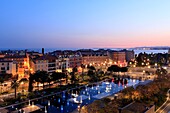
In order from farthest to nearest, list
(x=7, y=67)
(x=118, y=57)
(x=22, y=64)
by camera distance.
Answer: (x=118, y=57), (x=22, y=64), (x=7, y=67)

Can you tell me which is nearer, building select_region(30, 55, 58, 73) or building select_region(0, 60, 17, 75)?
building select_region(0, 60, 17, 75)

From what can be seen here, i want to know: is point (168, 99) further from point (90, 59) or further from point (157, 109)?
point (90, 59)

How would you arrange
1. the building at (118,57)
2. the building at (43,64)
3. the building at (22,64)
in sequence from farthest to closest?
the building at (118,57)
the building at (22,64)
the building at (43,64)

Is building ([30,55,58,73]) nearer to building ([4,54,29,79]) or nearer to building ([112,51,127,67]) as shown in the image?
building ([4,54,29,79])

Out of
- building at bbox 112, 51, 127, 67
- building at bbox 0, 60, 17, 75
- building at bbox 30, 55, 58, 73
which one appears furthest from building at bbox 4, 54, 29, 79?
building at bbox 112, 51, 127, 67

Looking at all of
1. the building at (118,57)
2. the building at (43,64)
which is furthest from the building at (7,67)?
the building at (118,57)

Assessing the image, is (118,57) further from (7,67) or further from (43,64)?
(7,67)

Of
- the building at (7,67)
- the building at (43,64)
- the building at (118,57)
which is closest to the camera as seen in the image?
the building at (7,67)

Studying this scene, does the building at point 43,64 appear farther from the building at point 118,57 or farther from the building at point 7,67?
the building at point 118,57

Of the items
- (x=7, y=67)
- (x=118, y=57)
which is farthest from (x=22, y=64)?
(x=118, y=57)

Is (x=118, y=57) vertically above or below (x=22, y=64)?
above

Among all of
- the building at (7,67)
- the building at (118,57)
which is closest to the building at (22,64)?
the building at (7,67)

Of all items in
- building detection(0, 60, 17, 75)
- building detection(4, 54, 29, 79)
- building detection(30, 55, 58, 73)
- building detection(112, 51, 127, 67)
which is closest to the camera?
building detection(0, 60, 17, 75)

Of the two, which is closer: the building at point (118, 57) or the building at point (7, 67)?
Answer: the building at point (7, 67)
